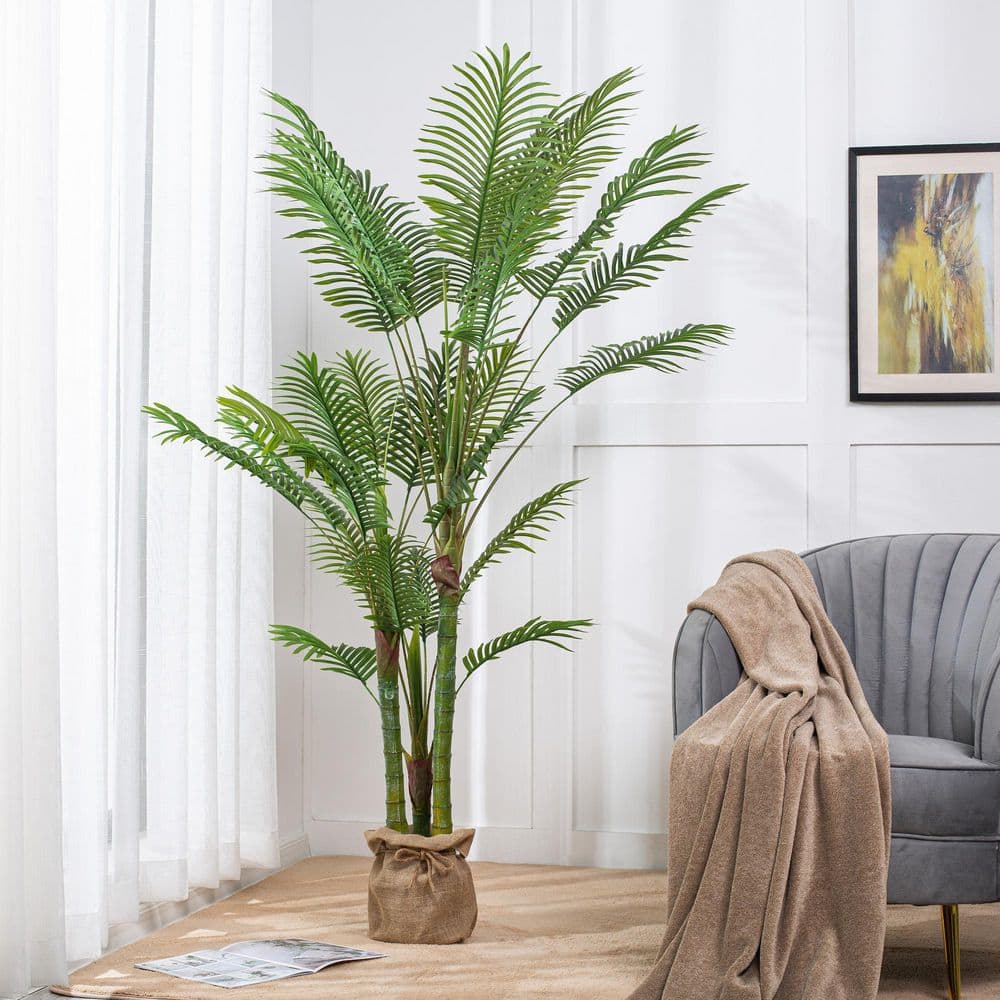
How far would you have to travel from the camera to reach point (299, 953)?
2.35 metres

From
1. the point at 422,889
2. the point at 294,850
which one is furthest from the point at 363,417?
the point at 294,850

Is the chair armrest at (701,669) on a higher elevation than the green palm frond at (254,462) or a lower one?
lower

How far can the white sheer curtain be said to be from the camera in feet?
6.69

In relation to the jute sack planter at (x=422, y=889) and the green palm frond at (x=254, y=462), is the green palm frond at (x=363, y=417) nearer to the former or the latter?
the green palm frond at (x=254, y=462)

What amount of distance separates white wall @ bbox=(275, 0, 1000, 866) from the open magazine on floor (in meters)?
0.82

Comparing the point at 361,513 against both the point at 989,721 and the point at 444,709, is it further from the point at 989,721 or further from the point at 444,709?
the point at 989,721

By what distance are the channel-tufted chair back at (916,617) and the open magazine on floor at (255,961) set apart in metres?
1.22

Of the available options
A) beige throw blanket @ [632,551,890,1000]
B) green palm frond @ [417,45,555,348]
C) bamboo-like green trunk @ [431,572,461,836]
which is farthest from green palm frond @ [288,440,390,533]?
→ beige throw blanket @ [632,551,890,1000]

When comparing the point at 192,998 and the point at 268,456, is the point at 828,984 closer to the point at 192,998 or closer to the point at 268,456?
the point at 192,998

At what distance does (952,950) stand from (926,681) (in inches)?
26.2

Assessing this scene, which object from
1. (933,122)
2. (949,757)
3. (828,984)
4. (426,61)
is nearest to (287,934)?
(828,984)

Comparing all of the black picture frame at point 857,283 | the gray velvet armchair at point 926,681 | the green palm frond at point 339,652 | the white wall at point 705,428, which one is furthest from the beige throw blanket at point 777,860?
the black picture frame at point 857,283

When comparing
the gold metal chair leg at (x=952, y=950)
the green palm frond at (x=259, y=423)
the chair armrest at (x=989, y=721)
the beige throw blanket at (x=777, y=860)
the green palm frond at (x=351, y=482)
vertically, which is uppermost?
the green palm frond at (x=259, y=423)

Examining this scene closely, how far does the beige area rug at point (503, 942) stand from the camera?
213 cm
